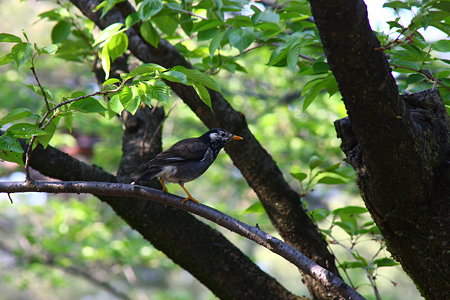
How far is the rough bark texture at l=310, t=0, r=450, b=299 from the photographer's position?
1.96 m

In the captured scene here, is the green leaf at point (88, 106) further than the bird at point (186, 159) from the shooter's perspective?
No

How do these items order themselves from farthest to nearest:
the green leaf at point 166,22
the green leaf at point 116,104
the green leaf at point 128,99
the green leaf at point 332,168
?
the green leaf at point 332,168
the green leaf at point 166,22
the green leaf at point 116,104
the green leaf at point 128,99

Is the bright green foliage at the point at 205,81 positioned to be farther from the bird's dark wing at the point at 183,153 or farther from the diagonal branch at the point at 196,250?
the bird's dark wing at the point at 183,153

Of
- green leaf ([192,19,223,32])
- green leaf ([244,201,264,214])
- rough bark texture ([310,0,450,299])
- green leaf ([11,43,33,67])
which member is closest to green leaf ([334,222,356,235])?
green leaf ([244,201,264,214])

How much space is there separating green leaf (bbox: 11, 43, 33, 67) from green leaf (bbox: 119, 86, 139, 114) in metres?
0.44

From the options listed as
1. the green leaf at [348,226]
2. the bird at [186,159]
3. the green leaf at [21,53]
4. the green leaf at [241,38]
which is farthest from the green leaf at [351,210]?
the green leaf at [21,53]

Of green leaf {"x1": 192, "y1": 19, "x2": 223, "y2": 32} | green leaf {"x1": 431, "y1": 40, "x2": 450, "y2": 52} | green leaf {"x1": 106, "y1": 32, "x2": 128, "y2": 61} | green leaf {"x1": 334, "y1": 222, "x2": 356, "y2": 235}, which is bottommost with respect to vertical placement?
green leaf {"x1": 334, "y1": 222, "x2": 356, "y2": 235}

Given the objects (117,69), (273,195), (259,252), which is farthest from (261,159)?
(259,252)

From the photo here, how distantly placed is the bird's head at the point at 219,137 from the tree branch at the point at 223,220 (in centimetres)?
95

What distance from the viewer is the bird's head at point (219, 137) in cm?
350

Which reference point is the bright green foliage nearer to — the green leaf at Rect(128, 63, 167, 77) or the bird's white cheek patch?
the green leaf at Rect(128, 63, 167, 77)

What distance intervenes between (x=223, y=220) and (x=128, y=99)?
2.74ft

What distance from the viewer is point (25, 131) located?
213 cm

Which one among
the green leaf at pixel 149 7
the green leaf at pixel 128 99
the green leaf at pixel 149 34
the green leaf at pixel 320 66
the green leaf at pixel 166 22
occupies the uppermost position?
the green leaf at pixel 166 22
